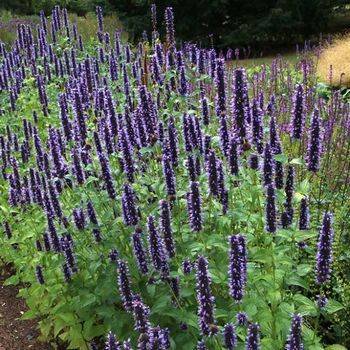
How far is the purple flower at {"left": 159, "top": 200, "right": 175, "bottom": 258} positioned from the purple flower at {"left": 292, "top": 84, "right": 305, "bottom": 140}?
103cm

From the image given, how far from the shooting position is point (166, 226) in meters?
2.88

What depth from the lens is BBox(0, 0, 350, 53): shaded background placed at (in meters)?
17.6

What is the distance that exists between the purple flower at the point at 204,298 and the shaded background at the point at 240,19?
15.8 m

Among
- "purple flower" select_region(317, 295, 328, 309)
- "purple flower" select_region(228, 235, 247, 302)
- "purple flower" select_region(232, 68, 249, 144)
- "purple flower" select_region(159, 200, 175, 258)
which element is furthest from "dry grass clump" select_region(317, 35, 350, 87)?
"purple flower" select_region(228, 235, 247, 302)

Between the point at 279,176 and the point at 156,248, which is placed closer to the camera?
the point at 156,248

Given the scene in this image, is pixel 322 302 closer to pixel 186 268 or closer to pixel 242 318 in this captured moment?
pixel 242 318

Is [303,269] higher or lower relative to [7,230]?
higher

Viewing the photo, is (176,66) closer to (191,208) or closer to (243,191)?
(243,191)

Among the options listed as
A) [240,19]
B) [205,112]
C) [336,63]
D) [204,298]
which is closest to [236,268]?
[204,298]

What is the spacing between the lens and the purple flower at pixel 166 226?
285 centimetres

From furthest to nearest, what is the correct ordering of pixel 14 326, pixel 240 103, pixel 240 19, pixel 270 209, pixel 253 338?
pixel 240 19, pixel 14 326, pixel 240 103, pixel 270 209, pixel 253 338

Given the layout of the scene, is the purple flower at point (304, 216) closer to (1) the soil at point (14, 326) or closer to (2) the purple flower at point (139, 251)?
(2) the purple flower at point (139, 251)

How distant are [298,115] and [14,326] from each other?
3.33 meters

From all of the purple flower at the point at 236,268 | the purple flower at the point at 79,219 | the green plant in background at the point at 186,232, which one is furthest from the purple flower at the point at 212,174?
the purple flower at the point at 79,219
